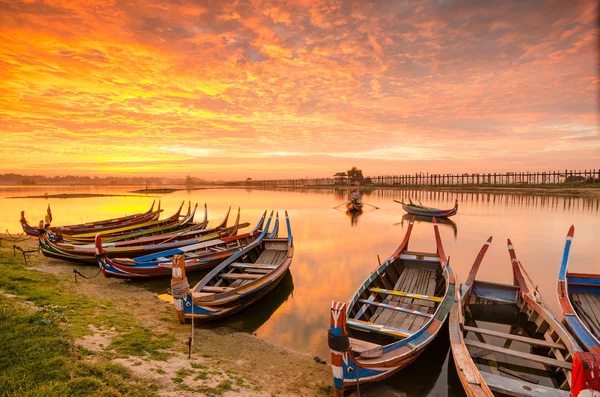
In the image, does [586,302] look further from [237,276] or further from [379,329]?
[237,276]

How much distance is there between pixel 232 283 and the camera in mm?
10281

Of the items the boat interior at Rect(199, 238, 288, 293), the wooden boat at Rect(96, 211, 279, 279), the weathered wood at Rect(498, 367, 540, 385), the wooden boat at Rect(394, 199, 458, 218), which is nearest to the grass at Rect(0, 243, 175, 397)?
the wooden boat at Rect(96, 211, 279, 279)

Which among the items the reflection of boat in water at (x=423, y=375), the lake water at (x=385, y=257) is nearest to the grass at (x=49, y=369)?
the lake water at (x=385, y=257)

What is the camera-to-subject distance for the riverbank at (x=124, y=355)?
459cm

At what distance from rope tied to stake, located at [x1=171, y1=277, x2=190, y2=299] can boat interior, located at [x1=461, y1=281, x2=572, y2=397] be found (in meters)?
6.40

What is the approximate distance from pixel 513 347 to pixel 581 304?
2.23 meters

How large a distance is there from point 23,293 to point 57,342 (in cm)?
424

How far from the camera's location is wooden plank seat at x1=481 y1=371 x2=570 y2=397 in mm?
4496

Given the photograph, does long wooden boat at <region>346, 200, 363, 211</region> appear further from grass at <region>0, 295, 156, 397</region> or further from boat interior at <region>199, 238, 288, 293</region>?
grass at <region>0, 295, 156, 397</region>

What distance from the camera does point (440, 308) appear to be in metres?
7.00

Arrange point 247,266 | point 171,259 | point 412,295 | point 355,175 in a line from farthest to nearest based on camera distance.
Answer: point 355,175 < point 171,259 < point 247,266 < point 412,295

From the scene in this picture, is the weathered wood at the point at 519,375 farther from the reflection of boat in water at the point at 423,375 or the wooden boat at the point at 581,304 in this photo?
the wooden boat at the point at 581,304

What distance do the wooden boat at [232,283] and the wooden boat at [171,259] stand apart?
1644 mm

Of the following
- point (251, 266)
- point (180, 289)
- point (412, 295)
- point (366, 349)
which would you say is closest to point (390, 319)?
point (412, 295)
